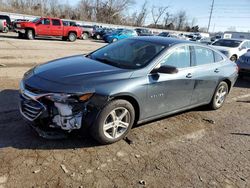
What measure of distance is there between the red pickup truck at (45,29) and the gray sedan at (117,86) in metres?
18.8

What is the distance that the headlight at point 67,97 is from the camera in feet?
11.3

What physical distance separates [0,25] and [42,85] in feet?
79.9

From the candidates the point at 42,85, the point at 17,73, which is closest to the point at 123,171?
the point at 42,85

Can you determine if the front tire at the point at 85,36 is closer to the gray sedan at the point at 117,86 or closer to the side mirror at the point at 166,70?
the gray sedan at the point at 117,86

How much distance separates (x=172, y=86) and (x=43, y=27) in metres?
20.6

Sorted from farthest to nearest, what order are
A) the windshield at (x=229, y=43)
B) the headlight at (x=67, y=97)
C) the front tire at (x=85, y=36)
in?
the front tire at (x=85, y=36) < the windshield at (x=229, y=43) < the headlight at (x=67, y=97)

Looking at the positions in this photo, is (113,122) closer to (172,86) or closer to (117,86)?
(117,86)

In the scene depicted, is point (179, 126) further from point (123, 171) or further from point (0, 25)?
point (0, 25)

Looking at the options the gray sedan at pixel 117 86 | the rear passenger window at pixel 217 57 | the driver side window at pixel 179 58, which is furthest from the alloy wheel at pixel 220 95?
the driver side window at pixel 179 58

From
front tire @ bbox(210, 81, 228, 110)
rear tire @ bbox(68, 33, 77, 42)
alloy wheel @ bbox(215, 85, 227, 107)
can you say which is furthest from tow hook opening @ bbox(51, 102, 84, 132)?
rear tire @ bbox(68, 33, 77, 42)

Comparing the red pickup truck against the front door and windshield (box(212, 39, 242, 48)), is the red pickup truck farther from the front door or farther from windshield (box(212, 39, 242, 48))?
the front door

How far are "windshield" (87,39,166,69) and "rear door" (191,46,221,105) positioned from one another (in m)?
0.96

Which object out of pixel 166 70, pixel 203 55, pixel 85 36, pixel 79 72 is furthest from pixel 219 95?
pixel 85 36

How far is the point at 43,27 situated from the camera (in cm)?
2264
